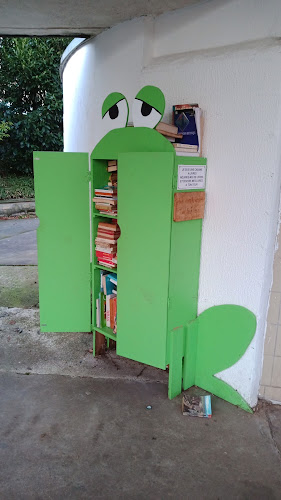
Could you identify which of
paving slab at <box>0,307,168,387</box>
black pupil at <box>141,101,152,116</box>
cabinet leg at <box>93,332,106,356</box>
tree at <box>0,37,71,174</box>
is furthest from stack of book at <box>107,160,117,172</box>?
tree at <box>0,37,71,174</box>

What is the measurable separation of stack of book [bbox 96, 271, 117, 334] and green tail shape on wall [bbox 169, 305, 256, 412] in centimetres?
71

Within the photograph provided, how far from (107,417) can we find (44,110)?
11.8 m

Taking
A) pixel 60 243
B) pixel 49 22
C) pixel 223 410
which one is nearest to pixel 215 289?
pixel 223 410

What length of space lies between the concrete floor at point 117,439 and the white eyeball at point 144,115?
87.3 inches

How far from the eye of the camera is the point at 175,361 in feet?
10.2

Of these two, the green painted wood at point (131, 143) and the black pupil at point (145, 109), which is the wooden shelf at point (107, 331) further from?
the black pupil at point (145, 109)

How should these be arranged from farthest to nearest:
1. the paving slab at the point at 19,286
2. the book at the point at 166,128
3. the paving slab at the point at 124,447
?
the paving slab at the point at 19,286 < the book at the point at 166,128 < the paving slab at the point at 124,447

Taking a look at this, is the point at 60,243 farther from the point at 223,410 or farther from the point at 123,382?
the point at 223,410

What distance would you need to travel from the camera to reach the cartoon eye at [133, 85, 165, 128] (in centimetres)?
300

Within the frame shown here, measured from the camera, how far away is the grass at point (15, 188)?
502 inches

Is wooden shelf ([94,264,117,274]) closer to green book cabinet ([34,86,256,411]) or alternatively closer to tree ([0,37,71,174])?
green book cabinet ([34,86,256,411])

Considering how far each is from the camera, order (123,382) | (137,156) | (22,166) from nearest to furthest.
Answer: (137,156)
(123,382)
(22,166)

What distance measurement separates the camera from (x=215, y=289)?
10.3 feet

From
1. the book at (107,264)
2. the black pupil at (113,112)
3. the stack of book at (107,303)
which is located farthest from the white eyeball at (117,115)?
the stack of book at (107,303)
